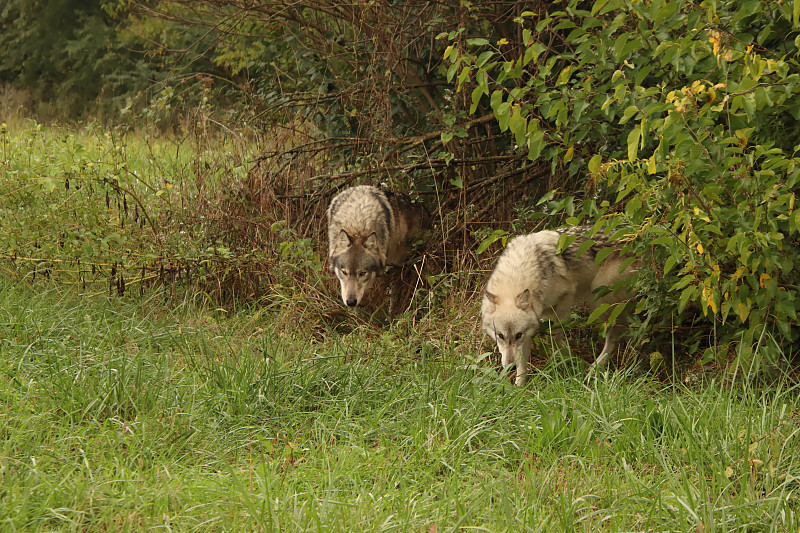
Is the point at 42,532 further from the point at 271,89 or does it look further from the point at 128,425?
the point at 271,89

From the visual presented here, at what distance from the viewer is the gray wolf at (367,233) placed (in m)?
7.02

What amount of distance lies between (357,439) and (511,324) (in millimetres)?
1738

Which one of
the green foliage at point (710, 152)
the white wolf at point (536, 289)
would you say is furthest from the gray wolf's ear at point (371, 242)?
the green foliage at point (710, 152)

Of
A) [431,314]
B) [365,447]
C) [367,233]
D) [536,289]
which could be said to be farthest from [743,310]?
[367,233]

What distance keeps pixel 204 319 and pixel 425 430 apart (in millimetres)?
3071

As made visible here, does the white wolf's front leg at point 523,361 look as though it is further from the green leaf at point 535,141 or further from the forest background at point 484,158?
the green leaf at point 535,141

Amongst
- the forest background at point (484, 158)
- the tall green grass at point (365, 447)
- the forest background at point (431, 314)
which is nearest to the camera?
the tall green grass at point (365, 447)

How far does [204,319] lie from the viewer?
6.53 metres

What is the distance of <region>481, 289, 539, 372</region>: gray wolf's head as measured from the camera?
17.7ft

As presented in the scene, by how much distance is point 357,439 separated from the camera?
13.4 feet

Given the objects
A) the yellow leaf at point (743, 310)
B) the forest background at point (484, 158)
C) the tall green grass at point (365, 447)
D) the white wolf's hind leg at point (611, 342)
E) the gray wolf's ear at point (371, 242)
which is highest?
the forest background at point (484, 158)

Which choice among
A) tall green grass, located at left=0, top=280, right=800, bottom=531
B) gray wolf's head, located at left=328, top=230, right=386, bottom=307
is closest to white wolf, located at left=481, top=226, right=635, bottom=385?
tall green grass, located at left=0, top=280, right=800, bottom=531

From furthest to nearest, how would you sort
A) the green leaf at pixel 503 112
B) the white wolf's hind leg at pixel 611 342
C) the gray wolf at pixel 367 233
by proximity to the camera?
the gray wolf at pixel 367 233
the white wolf's hind leg at pixel 611 342
the green leaf at pixel 503 112

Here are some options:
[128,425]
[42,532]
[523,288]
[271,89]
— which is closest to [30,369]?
[128,425]
